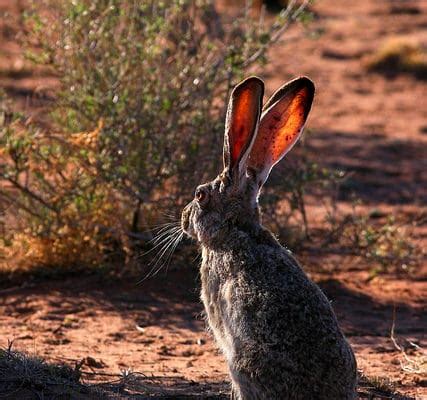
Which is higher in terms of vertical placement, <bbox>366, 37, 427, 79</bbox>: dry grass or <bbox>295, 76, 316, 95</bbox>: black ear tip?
<bbox>366, 37, 427, 79</bbox>: dry grass

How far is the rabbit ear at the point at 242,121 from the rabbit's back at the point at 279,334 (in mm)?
412

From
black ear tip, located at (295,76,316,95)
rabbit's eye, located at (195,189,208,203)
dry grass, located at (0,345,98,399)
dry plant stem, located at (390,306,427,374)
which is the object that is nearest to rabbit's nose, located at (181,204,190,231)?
rabbit's eye, located at (195,189,208,203)

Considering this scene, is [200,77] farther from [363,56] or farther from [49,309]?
[363,56]

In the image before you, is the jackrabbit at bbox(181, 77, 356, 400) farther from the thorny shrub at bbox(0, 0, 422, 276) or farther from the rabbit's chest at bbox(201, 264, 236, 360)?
the thorny shrub at bbox(0, 0, 422, 276)

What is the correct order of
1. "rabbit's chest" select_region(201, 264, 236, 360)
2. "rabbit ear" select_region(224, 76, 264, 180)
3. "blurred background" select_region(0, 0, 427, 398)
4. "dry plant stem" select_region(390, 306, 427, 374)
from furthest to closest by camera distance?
1. "blurred background" select_region(0, 0, 427, 398)
2. "dry plant stem" select_region(390, 306, 427, 374)
3. "rabbit ear" select_region(224, 76, 264, 180)
4. "rabbit's chest" select_region(201, 264, 236, 360)

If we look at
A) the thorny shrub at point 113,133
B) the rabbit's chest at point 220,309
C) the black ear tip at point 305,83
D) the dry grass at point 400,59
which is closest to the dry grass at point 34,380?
the rabbit's chest at point 220,309

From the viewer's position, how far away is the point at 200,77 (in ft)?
24.2

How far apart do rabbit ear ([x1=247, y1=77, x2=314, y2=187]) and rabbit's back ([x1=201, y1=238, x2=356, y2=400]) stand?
0.46m

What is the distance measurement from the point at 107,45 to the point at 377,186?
12.3 ft

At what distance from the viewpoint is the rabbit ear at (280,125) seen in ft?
15.8

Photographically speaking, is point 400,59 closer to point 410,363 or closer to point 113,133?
point 113,133

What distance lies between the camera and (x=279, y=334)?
13.8ft

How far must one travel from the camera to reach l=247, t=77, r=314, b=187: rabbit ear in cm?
480

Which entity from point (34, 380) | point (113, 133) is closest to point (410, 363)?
point (34, 380)
